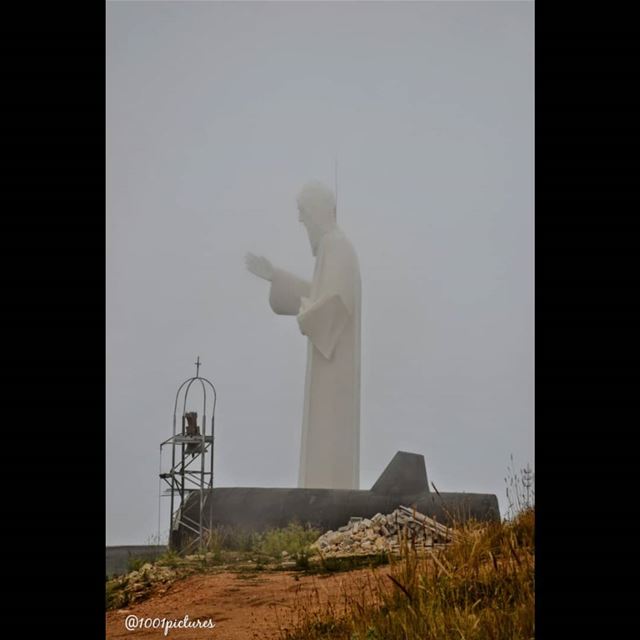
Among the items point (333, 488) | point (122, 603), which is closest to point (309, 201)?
point (333, 488)

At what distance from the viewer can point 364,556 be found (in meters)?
9.65

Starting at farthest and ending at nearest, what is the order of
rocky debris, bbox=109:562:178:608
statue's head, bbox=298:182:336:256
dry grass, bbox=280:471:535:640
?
statue's head, bbox=298:182:336:256 → rocky debris, bbox=109:562:178:608 → dry grass, bbox=280:471:535:640

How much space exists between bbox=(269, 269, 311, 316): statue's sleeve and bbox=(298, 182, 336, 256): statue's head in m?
0.42

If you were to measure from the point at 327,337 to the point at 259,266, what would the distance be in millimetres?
1161

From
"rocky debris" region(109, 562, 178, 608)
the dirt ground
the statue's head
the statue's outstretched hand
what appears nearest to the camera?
the dirt ground

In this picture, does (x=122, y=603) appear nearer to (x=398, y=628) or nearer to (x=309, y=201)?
(x=398, y=628)

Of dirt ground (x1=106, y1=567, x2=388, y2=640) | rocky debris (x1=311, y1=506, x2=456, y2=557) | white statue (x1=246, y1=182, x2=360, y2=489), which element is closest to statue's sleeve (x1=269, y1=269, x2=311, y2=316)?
white statue (x1=246, y1=182, x2=360, y2=489)

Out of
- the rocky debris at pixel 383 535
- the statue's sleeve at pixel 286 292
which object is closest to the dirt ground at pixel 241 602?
the rocky debris at pixel 383 535

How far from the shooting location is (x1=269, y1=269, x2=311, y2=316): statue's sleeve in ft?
40.6

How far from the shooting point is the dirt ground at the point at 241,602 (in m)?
8.59

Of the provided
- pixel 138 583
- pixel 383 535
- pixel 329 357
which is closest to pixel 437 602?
pixel 383 535

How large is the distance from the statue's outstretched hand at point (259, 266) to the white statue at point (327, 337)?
0.04ft

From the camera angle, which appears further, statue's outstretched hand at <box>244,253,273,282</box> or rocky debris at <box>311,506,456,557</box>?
statue's outstretched hand at <box>244,253,273,282</box>

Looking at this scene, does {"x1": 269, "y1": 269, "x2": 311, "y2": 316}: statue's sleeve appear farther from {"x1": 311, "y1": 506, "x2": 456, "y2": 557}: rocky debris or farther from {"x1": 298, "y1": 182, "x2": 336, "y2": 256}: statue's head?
{"x1": 311, "y1": 506, "x2": 456, "y2": 557}: rocky debris
